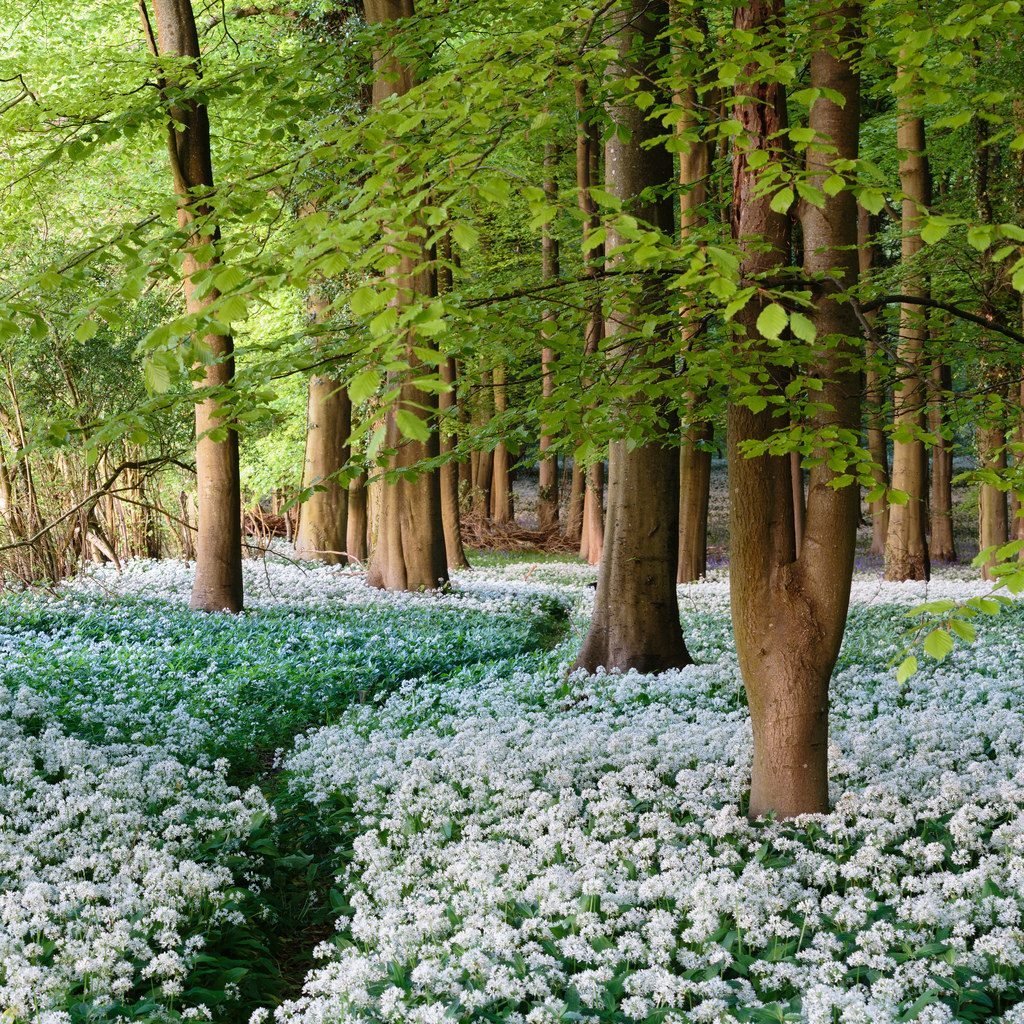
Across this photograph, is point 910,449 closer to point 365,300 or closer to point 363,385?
point 365,300

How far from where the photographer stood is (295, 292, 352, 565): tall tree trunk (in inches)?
793

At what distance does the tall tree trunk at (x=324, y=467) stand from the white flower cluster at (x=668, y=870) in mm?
12537

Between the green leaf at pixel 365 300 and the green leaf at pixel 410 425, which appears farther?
the green leaf at pixel 365 300

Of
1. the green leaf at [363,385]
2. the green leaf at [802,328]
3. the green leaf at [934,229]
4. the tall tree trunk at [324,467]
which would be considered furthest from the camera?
the tall tree trunk at [324,467]

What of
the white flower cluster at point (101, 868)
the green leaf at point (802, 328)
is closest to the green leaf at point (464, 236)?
the green leaf at point (802, 328)

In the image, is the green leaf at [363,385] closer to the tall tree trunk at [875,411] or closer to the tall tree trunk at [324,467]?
the tall tree trunk at [875,411]

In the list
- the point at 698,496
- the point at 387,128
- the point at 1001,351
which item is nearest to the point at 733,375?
the point at 387,128

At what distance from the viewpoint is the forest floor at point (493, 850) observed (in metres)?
4.04

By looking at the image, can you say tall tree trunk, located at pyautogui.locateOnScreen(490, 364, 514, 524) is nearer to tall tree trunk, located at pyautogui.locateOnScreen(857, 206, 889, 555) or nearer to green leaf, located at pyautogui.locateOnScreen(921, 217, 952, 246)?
tall tree trunk, located at pyautogui.locateOnScreen(857, 206, 889, 555)

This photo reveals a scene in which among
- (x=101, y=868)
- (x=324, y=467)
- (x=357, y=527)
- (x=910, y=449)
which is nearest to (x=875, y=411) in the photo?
(x=101, y=868)

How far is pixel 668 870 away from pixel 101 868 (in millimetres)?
3045

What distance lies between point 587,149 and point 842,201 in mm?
15256

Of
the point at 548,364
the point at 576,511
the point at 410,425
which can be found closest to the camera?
the point at 410,425

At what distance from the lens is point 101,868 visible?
5.18m
